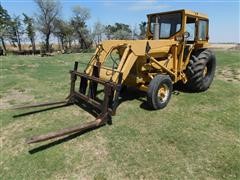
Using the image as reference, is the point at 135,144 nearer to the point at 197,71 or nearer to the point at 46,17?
the point at 197,71

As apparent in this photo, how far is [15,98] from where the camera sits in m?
6.81

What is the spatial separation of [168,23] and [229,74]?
520 cm

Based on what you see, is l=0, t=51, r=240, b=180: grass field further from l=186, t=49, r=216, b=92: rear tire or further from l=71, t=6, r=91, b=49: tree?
l=71, t=6, r=91, b=49: tree

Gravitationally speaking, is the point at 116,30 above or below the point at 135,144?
above

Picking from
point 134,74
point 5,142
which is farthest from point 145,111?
point 5,142

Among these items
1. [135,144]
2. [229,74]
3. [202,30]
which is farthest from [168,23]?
[229,74]

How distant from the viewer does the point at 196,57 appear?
271 inches

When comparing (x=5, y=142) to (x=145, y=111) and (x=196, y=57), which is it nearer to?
(x=145, y=111)

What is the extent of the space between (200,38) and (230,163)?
4202 millimetres

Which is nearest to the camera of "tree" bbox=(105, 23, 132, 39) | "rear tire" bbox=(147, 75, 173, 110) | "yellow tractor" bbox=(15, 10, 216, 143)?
"yellow tractor" bbox=(15, 10, 216, 143)

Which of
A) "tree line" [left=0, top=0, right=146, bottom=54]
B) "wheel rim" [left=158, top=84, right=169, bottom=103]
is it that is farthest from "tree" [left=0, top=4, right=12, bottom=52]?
"wheel rim" [left=158, top=84, right=169, bottom=103]

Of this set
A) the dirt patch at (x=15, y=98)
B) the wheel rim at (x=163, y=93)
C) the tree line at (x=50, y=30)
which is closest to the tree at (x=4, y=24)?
the tree line at (x=50, y=30)

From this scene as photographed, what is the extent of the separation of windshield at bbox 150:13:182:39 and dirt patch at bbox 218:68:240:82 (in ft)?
13.1

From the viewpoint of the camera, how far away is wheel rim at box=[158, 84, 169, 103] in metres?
5.76
